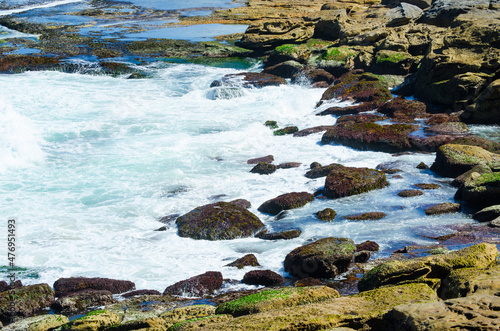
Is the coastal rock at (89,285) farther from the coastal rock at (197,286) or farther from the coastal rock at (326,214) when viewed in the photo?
the coastal rock at (326,214)

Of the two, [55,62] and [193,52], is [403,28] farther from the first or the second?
[55,62]

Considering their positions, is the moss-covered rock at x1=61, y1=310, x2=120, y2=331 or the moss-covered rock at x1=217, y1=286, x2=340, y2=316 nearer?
the moss-covered rock at x1=217, y1=286, x2=340, y2=316

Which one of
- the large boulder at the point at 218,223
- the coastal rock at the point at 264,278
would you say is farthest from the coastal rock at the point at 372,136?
the coastal rock at the point at 264,278

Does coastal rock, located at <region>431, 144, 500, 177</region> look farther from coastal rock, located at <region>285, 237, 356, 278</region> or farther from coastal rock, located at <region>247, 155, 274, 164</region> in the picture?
coastal rock, located at <region>285, 237, 356, 278</region>

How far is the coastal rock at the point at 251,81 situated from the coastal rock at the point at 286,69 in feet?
4.95

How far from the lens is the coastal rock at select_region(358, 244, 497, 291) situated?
761 cm

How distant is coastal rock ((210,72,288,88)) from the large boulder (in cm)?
1765

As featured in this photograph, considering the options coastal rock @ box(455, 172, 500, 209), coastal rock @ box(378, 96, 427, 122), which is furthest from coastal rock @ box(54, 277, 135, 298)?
coastal rock @ box(378, 96, 427, 122)

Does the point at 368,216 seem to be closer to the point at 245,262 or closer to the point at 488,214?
the point at 488,214

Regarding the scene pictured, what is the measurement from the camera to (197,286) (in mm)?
9992

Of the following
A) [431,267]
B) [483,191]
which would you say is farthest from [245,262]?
[483,191]

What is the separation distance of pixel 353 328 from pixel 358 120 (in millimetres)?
16612

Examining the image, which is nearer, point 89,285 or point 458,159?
point 89,285

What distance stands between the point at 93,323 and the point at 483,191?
1069cm
